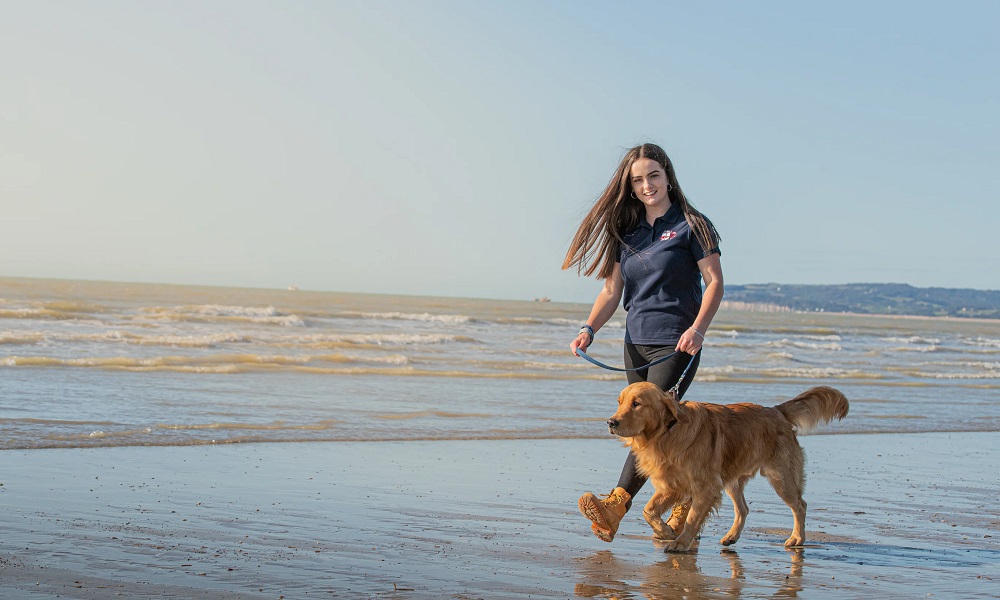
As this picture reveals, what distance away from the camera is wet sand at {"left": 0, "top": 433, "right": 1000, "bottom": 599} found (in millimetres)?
3658

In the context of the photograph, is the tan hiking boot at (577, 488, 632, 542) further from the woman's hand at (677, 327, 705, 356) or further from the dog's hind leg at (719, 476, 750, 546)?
the woman's hand at (677, 327, 705, 356)

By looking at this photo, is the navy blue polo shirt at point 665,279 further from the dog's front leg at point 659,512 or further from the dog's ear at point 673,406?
the dog's front leg at point 659,512

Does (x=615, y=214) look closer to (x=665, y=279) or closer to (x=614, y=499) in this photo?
(x=665, y=279)

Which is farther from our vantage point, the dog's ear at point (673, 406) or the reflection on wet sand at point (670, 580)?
the dog's ear at point (673, 406)

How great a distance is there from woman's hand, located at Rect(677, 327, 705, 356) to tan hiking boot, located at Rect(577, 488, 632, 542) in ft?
2.66

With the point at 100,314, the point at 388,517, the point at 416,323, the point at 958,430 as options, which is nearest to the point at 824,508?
the point at 388,517

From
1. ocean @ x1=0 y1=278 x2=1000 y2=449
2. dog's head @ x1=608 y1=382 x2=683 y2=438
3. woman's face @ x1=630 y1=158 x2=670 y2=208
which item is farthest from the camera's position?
ocean @ x1=0 y1=278 x2=1000 y2=449

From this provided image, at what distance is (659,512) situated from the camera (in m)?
4.59

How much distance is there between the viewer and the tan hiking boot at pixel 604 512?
4.41m

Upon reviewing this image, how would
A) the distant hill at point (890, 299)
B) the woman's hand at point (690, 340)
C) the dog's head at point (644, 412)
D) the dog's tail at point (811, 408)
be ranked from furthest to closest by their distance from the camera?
the distant hill at point (890, 299) → the dog's tail at point (811, 408) → the woman's hand at point (690, 340) → the dog's head at point (644, 412)

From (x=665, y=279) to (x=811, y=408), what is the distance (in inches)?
44.2

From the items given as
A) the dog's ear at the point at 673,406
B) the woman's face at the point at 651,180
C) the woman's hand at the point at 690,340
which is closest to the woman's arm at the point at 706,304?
the woman's hand at the point at 690,340

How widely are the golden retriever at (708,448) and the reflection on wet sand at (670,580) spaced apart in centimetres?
27

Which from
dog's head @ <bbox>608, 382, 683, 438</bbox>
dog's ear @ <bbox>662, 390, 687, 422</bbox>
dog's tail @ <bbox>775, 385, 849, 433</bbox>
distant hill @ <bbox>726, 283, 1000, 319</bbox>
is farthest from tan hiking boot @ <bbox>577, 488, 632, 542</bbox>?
distant hill @ <bbox>726, 283, 1000, 319</bbox>
